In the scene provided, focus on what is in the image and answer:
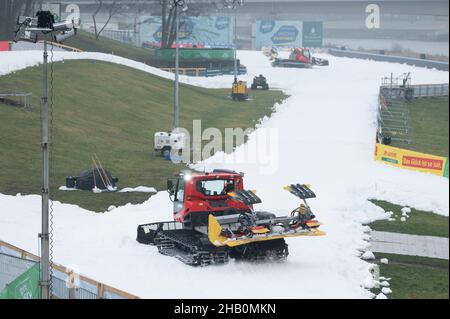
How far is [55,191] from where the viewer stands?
1278 inches

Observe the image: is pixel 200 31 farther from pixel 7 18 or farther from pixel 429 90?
pixel 7 18

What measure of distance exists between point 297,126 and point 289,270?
32.5m

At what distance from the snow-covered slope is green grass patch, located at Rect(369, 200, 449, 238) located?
0.45m

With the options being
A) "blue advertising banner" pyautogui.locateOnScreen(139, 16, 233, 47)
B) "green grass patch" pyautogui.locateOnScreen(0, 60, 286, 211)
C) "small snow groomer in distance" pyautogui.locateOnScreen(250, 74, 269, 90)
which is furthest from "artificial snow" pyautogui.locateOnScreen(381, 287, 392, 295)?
"blue advertising banner" pyautogui.locateOnScreen(139, 16, 233, 47)

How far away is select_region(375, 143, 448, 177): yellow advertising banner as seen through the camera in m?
34.8

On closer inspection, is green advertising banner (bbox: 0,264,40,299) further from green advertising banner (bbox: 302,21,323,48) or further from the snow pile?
green advertising banner (bbox: 302,21,323,48)

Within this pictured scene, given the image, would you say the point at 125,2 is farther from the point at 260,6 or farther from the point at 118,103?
the point at 118,103

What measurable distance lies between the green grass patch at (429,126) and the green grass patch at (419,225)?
14893 millimetres

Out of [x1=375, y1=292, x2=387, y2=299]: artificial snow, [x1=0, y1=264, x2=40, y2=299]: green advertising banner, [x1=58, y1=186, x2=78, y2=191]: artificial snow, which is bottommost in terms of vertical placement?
[x1=375, y1=292, x2=387, y2=299]: artificial snow

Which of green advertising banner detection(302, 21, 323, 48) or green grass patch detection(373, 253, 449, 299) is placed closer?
green grass patch detection(373, 253, 449, 299)

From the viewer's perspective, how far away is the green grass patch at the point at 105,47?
86312mm

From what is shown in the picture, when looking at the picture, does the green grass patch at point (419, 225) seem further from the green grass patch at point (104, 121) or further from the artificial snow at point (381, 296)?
the green grass patch at point (104, 121)

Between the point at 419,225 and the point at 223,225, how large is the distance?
30.6ft
